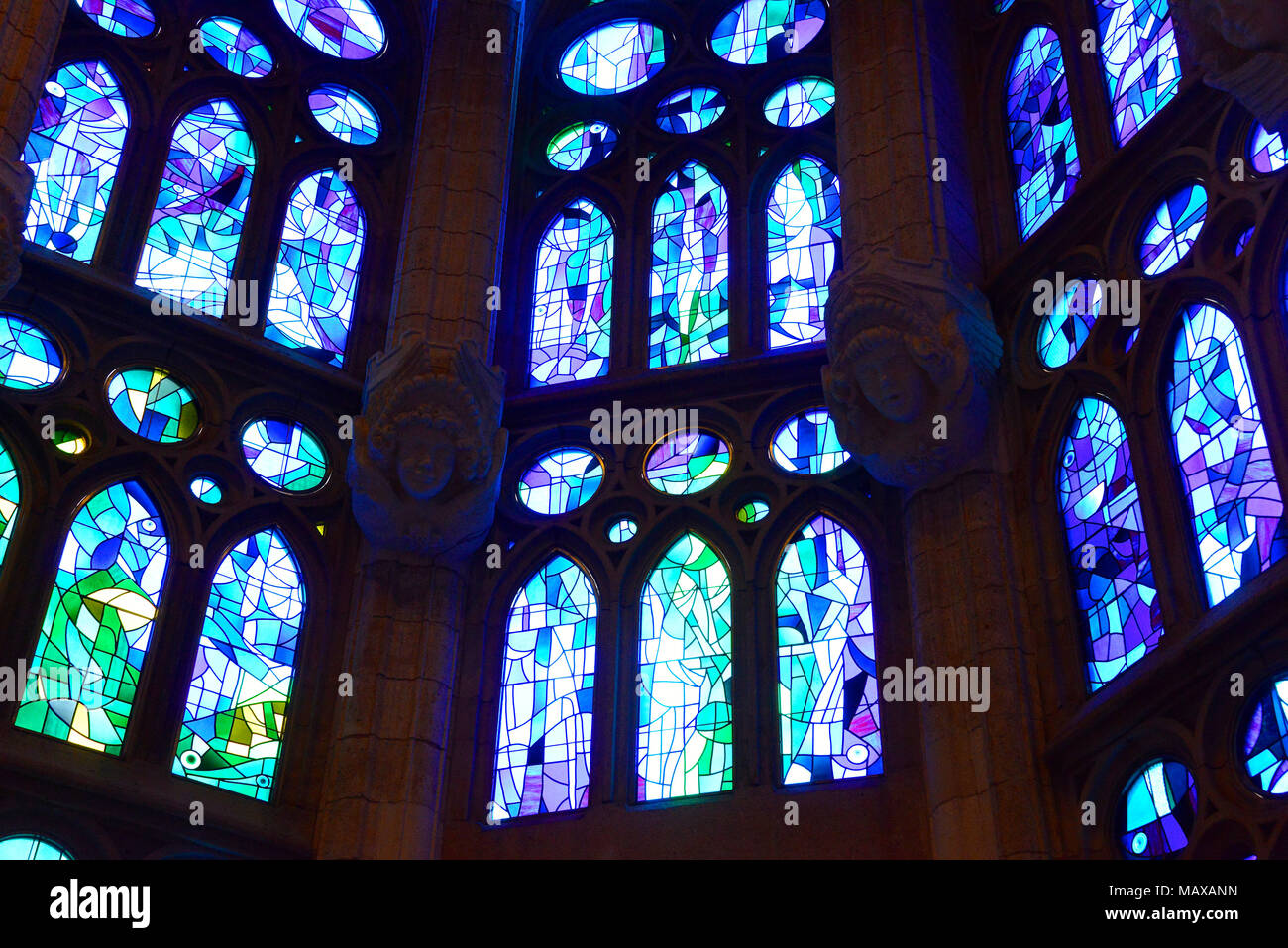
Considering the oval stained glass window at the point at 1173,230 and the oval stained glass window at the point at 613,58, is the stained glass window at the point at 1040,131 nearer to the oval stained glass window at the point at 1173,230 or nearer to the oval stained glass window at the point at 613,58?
the oval stained glass window at the point at 1173,230

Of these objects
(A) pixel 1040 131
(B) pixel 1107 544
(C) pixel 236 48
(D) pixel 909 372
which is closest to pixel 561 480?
(D) pixel 909 372

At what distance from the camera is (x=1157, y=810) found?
962cm

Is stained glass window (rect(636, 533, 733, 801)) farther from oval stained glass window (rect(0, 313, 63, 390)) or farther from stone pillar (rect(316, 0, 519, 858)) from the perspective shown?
oval stained glass window (rect(0, 313, 63, 390))

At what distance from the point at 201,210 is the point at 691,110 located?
411cm

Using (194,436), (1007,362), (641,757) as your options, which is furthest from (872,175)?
(194,436)

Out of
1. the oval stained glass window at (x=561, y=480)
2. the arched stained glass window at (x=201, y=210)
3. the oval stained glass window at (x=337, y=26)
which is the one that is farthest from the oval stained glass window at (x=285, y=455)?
the oval stained glass window at (x=337, y=26)

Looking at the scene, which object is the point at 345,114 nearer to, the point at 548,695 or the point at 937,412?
the point at 548,695

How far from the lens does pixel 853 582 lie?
12156 millimetres

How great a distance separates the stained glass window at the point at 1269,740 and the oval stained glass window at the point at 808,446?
411 cm

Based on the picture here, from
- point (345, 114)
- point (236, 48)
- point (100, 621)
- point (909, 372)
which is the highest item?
point (236, 48)

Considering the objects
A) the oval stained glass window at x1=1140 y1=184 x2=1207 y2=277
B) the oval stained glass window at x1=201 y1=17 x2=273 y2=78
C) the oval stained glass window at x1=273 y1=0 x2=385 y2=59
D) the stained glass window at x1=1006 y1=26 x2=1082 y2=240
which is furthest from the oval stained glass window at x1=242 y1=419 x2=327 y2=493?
the oval stained glass window at x1=1140 y1=184 x2=1207 y2=277

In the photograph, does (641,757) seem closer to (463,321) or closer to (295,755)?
(295,755)

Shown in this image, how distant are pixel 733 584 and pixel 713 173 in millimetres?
3902

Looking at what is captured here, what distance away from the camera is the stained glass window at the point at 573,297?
1402cm
